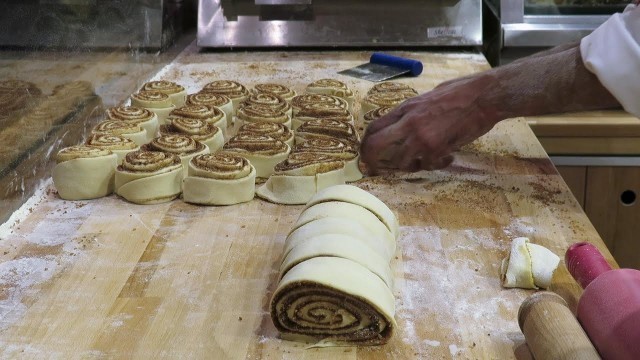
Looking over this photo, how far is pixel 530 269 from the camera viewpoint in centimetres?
180

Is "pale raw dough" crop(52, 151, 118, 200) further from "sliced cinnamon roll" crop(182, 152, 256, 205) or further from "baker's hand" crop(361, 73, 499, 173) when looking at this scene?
"baker's hand" crop(361, 73, 499, 173)

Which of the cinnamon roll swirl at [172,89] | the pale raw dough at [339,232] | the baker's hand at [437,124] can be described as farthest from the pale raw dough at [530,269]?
the cinnamon roll swirl at [172,89]

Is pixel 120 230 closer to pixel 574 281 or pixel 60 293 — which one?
pixel 60 293

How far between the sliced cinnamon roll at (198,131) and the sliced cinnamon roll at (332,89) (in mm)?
534

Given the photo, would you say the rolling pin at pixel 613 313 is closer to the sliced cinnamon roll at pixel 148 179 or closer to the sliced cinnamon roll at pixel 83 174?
the sliced cinnamon roll at pixel 148 179

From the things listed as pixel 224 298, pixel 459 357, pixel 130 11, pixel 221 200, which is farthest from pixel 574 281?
pixel 130 11

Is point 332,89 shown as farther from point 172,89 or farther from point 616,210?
point 616,210

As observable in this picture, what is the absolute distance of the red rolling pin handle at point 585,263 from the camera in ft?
5.58

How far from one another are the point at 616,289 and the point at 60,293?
118cm

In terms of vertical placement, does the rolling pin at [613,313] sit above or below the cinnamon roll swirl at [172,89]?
below

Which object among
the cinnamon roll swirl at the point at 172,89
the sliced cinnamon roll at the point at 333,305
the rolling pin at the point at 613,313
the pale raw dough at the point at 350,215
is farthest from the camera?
the cinnamon roll swirl at the point at 172,89

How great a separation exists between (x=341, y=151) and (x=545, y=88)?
0.64 meters

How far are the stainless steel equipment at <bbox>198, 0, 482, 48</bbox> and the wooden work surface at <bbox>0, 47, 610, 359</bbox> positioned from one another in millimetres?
1232

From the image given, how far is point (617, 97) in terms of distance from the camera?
2006 millimetres
